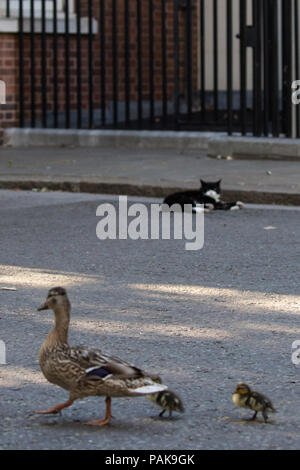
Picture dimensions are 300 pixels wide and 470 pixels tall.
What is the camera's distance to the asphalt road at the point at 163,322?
3680 mm

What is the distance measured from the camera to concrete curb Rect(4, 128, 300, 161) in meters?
12.1

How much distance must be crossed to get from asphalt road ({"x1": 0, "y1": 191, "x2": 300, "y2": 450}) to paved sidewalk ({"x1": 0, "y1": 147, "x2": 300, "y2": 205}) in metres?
0.89

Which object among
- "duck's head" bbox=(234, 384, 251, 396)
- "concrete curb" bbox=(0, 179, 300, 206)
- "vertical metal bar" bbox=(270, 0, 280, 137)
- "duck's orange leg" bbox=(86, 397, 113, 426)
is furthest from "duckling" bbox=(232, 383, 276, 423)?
"vertical metal bar" bbox=(270, 0, 280, 137)

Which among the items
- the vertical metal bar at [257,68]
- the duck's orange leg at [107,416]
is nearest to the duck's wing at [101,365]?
the duck's orange leg at [107,416]

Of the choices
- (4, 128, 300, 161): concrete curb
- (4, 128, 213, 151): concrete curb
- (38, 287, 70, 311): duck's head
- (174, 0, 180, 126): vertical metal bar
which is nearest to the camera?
(38, 287, 70, 311): duck's head

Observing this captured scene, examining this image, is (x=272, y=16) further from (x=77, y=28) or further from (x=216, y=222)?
(x=216, y=222)

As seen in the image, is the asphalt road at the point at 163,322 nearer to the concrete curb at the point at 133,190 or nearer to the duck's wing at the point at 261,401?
the duck's wing at the point at 261,401

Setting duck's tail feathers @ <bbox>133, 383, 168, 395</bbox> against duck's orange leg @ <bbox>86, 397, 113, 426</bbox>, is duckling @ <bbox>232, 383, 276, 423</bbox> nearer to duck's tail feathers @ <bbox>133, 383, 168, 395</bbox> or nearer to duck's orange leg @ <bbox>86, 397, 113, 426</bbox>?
duck's tail feathers @ <bbox>133, 383, 168, 395</bbox>

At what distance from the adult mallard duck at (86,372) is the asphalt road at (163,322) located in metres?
0.14

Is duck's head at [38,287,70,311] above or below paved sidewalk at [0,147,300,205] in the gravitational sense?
below

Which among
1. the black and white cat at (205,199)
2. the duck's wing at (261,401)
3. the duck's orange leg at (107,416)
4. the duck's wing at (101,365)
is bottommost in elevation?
the duck's orange leg at (107,416)

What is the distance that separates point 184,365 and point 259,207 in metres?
5.08

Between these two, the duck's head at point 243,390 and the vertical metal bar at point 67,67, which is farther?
the vertical metal bar at point 67,67
